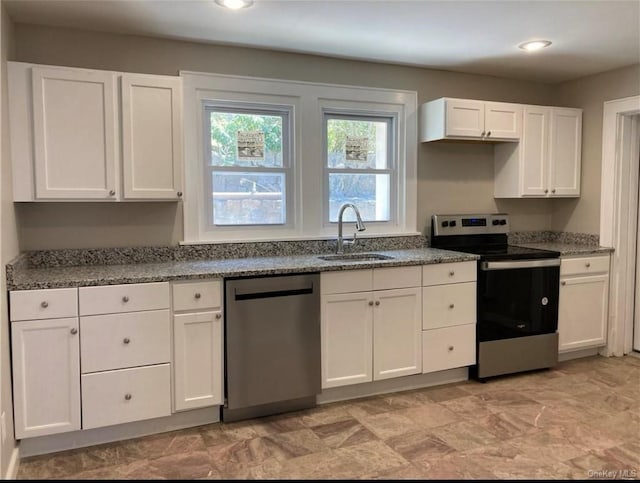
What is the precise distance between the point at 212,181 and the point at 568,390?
2.77 metres

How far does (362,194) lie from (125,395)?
2.16 meters

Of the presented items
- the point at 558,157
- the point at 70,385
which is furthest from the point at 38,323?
the point at 558,157

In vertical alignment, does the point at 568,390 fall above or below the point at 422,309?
below

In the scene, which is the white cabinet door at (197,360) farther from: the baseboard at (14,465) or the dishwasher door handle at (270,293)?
the baseboard at (14,465)

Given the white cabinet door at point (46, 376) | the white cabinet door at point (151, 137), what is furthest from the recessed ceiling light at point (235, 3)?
the white cabinet door at point (46, 376)

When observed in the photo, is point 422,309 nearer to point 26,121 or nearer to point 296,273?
point 296,273

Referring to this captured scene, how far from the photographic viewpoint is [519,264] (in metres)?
3.58

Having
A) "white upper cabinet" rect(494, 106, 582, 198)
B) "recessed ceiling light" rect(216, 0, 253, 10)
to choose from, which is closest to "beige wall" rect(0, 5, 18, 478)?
"recessed ceiling light" rect(216, 0, 253, 10)

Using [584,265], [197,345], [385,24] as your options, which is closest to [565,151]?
[584,265]

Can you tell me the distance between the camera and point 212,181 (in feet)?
11.1

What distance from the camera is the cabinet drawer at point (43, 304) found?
2.40m

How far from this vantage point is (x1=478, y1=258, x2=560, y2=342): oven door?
3520 mm

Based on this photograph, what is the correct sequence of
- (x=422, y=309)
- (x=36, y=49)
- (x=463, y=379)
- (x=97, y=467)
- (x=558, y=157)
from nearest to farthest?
1. (x=97, y=467)
2. (x=36, y=49)
3. (x=422, y=309)
4. (x=463, y=379)
5. (x=558, y=157)

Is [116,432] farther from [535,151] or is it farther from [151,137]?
[535,151]
